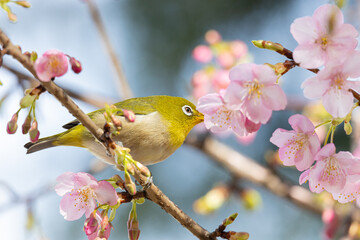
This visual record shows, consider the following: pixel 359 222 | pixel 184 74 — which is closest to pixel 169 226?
pixel 184 74

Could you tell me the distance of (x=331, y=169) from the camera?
3.93 ft

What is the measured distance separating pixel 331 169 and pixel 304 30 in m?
0.39

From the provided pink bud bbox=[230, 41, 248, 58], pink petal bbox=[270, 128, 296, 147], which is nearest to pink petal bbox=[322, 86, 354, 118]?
pink petal bbox=[270, 128, 296, 147]

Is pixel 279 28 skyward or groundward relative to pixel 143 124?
groundward

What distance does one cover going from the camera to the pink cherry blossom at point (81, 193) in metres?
1.22

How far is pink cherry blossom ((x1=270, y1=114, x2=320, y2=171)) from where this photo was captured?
1.20 meters

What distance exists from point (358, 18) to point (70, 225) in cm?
430

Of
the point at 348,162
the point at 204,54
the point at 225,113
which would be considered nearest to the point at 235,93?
the point at 225,113

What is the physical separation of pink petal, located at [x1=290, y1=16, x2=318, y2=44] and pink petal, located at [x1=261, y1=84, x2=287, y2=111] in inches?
5.4

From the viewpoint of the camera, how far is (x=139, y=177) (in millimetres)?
1165

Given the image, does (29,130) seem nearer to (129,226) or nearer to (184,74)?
(129,226)

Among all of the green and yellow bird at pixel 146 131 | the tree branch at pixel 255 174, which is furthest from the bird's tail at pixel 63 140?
the tree branch at pixel 255 174

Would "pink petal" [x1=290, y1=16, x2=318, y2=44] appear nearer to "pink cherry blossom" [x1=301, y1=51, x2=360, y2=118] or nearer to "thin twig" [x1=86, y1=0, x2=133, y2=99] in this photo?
"pink cherry blossom" [x1=301, y1=51, x2=360, y2=118]

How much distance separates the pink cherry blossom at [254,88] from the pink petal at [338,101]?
0.39 ft
